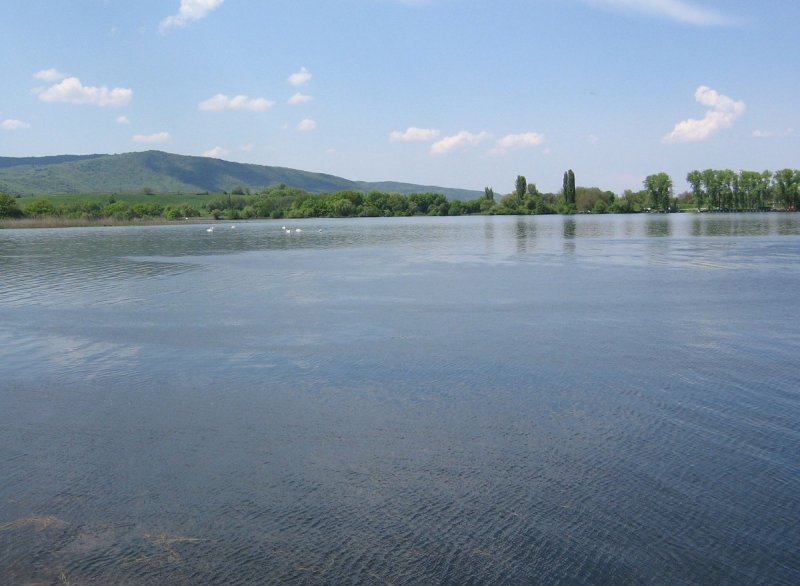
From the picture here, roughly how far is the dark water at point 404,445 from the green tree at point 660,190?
6460 inches

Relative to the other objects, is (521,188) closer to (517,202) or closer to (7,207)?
(517,202)

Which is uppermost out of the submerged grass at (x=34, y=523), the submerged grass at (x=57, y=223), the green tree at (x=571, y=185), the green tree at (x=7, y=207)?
the green tree at (x=571, y=185)

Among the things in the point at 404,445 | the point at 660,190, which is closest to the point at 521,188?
the point at 660,190

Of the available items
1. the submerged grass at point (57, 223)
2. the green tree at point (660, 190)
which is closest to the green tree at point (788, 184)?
the green tree at point (660, 190)

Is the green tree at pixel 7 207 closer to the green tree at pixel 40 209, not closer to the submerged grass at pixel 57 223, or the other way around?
the submerged grass at pixel 57 223

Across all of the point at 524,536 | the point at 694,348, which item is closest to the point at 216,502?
the point at 524,536

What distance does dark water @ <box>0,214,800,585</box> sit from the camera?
6.02m

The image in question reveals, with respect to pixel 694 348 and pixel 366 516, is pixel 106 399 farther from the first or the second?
pixel 694 348

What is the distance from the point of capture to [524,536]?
6309 millimetres

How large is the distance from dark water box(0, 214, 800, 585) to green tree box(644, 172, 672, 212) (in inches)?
6460

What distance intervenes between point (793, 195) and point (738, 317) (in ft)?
538

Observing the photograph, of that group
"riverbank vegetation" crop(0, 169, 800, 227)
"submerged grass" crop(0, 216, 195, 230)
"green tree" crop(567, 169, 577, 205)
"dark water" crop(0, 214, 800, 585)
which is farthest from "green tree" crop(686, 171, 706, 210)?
"dark water" crop(0, 214, 800, 585)

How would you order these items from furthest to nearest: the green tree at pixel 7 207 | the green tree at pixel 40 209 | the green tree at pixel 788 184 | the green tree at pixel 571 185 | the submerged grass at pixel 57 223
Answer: the green tree at pixel 571 185 < the green tree at pixel 788 184 < the green tree at pixel 40 209 < the green tree at pixel 7 207 < the submerged grass at pixel 57 223

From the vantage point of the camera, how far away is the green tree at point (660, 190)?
171 m
